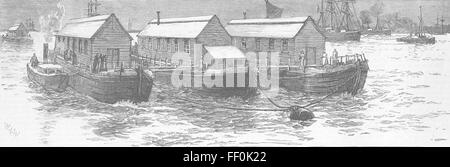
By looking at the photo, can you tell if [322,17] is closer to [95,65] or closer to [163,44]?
[163,44]

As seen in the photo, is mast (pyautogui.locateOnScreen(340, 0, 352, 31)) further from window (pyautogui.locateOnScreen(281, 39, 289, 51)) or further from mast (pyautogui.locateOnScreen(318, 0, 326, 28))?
window (pyautogui.locateOnScreen(281, 39, 289, 51))

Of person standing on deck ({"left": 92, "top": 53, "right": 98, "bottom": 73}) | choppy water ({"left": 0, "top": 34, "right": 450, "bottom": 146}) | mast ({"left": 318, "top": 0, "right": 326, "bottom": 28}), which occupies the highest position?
mast ({"left": 318, "top": 0, "right": 326, "bottom": 28})

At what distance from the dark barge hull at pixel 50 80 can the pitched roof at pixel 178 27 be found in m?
1.87

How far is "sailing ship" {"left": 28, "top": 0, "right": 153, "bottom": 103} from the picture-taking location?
10.4m

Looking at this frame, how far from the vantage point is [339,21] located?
40.8 feet

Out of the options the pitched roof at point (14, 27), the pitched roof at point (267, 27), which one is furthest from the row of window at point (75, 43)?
the pitched roof at point (267, 27)

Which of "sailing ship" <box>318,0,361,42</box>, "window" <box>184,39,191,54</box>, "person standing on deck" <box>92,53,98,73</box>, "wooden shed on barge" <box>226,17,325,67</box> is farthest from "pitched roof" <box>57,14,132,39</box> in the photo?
"sailing ship" <box>318,0,361,42</box>

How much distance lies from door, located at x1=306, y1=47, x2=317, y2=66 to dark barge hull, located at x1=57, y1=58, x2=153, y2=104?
3816 mm

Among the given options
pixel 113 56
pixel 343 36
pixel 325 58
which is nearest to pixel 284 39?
pixel 325 58

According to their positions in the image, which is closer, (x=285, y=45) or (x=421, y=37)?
(x=421, y=37)

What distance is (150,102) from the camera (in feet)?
33.8

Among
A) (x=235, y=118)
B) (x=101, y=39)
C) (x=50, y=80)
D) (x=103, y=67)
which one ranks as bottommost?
(x=235, y=118)

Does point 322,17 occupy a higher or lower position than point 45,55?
higher

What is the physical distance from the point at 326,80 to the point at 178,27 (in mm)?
3574
